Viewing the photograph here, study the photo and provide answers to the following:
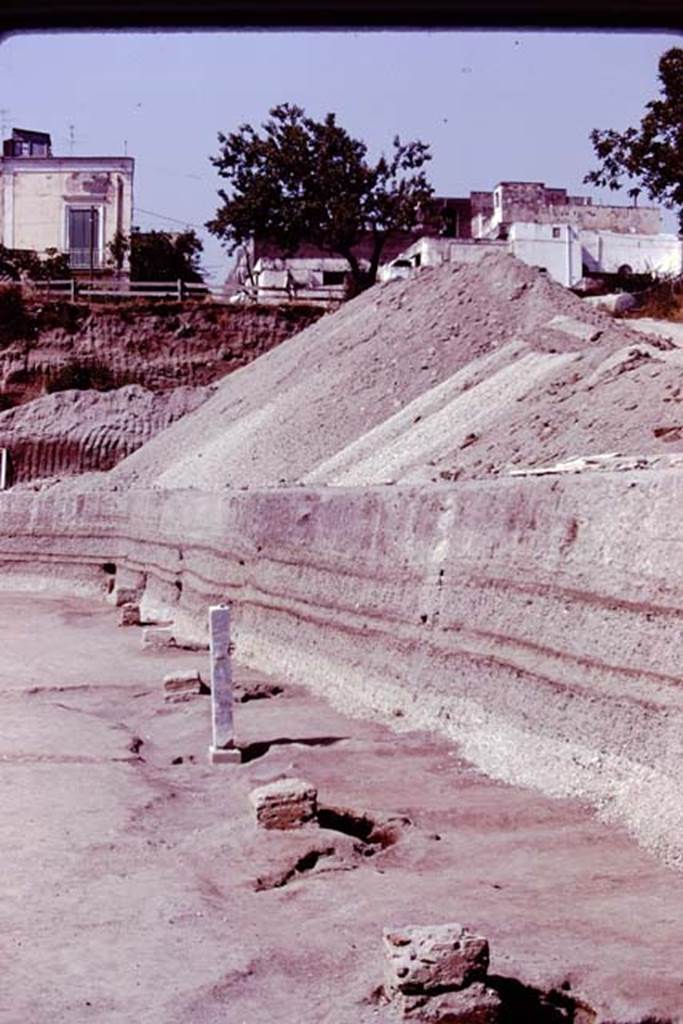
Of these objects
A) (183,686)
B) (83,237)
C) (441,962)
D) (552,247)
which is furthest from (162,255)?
(441,962)

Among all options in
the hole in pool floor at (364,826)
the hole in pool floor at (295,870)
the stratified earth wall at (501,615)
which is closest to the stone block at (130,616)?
the stratified earth wall at (501,615)

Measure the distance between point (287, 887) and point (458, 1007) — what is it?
160cm

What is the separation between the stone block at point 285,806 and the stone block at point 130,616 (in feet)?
31.7

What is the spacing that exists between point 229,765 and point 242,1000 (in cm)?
370

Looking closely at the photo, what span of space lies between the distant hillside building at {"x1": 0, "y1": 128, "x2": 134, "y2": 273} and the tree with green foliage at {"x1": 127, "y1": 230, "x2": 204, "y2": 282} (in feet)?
2.75

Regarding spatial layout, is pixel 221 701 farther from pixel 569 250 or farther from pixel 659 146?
pixel 569 250

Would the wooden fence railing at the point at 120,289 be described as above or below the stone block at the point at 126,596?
above

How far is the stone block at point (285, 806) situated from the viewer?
5742 millimetres

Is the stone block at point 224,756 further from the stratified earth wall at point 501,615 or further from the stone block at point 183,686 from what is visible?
the stone block at point 183,686

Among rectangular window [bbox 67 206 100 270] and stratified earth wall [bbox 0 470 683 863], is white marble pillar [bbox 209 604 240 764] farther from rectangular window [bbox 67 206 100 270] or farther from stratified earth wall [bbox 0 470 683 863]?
rectangular window [bbox 67 206 100 270]

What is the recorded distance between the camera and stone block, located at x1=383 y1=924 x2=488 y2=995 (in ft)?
11.9

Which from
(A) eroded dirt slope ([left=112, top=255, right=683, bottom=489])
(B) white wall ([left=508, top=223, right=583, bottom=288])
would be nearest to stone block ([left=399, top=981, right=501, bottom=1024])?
(A) eroded dirt slope ([left=112, top=255, right=683, bottom=489])

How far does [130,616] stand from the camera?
1543 centimetres

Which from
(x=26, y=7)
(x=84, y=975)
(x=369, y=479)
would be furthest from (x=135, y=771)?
(x=369, y=479)
